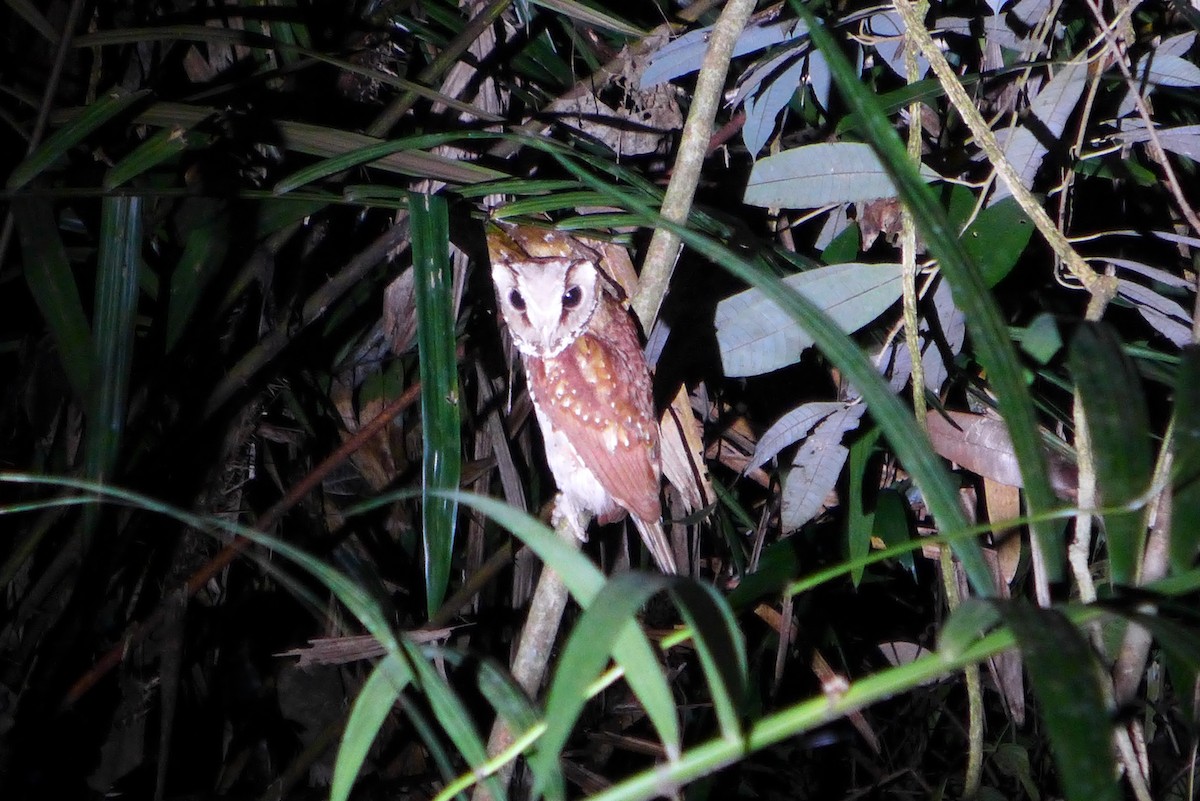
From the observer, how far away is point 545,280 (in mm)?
1270

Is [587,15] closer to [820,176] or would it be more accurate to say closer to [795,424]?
[820,176]

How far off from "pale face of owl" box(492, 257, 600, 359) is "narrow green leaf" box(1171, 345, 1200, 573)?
0.94m

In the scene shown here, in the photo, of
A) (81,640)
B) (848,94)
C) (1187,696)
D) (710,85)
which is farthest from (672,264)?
(81,640)

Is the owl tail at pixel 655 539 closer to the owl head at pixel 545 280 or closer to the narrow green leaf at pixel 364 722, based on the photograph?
the owl head at pixel 545 280

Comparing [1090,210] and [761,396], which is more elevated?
[1090,210]

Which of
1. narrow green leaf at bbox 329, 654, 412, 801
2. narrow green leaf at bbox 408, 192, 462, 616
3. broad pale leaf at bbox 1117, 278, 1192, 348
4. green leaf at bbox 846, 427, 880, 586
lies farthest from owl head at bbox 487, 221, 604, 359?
narrow green leaf at bbox 329, 654, 412, 801

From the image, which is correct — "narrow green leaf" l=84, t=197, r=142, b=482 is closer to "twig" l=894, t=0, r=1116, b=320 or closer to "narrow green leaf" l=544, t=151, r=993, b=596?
"narrow green leaf" l=544, t=151, r=993, b=596

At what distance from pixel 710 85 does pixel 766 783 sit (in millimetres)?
1819

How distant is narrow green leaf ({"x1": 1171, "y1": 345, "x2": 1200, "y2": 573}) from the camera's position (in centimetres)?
36

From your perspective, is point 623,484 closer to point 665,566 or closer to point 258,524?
point 665,566

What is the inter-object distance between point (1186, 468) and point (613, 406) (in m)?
1.00

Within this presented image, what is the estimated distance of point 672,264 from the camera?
101 cm

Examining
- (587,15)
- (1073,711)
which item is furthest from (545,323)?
(1073,711)

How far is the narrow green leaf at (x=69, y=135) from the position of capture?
3.20ft
